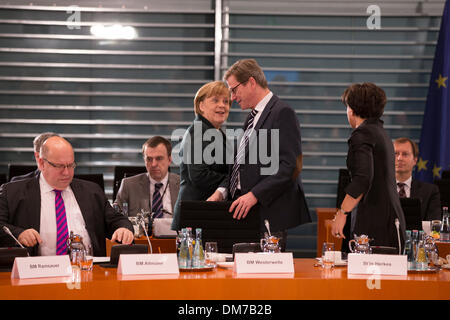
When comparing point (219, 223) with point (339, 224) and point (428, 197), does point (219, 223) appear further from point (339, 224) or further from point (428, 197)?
point (428, 197)

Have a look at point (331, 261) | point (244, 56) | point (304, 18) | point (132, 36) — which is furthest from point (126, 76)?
point (331, 261)

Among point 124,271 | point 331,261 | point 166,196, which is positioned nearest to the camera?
point 124,271

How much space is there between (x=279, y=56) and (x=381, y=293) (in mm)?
5790

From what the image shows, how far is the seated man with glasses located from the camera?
3.42m

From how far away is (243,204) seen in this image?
11.7 feet

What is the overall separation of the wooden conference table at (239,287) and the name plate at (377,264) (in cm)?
9

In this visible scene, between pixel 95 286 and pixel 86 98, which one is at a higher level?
pixel 86 98

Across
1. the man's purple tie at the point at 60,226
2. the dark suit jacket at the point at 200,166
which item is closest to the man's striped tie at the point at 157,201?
the dark suit jacket at the point at 200,166

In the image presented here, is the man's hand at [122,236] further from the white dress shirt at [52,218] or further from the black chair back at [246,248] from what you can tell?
the black chair back at [246,248]

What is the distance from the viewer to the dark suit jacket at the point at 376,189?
3426mm

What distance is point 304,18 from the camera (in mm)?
8039

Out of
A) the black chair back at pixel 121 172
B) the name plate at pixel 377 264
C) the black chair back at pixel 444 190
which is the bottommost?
the name plate at pixel 377 264
